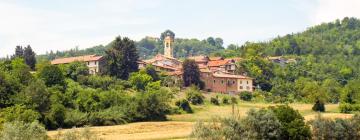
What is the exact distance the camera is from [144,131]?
6750 centimetres

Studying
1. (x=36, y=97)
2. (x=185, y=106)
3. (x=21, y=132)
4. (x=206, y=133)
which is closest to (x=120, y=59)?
(x=185, y=106)

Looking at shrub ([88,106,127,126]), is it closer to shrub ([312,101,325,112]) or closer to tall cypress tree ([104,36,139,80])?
tall cypress tree ([104,36,139,80])

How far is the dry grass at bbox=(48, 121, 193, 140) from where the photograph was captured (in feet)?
201

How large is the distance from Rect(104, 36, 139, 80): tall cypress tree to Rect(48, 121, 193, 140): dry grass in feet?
95.8

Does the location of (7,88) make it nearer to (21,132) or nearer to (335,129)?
(21,132)

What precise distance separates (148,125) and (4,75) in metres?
22.9

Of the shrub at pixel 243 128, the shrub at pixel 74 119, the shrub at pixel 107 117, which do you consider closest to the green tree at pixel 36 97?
the shrub at pixel 74 119

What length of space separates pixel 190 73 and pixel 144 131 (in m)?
39.7

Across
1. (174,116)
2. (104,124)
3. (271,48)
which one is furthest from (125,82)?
(271,48)

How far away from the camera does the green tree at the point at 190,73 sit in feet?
346

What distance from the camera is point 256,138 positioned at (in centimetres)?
5384

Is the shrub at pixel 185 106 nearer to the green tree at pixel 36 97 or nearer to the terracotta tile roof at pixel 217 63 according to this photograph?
the green tree at pixel 36 97

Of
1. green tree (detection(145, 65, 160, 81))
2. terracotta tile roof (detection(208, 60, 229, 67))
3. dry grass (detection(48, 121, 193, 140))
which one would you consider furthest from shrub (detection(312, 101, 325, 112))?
terracotta tile roof (detection(208, 60, 229, 67))

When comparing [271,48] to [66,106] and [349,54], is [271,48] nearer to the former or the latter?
[349,54]
